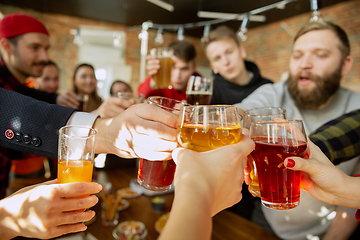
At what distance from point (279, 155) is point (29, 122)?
1007 mm

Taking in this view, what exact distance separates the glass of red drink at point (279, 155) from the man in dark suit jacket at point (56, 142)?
307 millimetres

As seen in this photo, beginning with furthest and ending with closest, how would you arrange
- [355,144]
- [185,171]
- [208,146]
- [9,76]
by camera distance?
[9,76] < [355,144] < [208,146] < [185,171]

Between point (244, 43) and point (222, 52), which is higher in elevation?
point (244, 43)

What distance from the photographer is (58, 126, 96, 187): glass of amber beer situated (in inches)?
27.9

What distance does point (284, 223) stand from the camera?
1612 millimetres

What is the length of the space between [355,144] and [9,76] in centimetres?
277

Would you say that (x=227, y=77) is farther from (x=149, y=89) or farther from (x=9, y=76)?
(x=9, y=76)

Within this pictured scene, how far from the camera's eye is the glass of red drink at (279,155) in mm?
738

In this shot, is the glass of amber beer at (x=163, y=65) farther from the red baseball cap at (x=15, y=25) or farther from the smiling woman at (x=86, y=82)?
the smiling woman at (x=86, y=82)

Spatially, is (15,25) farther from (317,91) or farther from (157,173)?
(317,91)

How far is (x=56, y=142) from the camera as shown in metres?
0.98

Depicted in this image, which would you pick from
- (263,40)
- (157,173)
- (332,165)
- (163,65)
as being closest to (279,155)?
(332,165)

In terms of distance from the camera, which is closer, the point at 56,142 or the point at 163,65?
the point at 56,142

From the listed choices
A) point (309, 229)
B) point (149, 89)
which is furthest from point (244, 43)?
point (309, 229)
